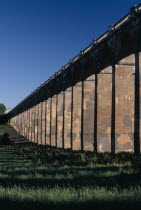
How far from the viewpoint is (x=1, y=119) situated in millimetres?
97438

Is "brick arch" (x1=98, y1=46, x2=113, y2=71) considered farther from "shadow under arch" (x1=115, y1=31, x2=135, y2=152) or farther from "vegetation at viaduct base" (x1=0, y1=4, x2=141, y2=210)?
"shadow under arch" (x1=115, y1=31, x2=135, y2=152)

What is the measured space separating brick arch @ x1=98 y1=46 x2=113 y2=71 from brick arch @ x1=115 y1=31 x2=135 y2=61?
1212 mm

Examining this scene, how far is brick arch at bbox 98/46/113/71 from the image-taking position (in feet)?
64.4

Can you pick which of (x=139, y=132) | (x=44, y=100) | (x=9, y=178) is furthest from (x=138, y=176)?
(x=44, y=100)

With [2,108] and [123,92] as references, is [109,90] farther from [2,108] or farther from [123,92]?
[2,108]

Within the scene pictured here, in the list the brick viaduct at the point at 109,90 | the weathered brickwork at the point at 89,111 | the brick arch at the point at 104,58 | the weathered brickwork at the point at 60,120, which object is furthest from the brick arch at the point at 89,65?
the weathered brickwork at the point at 60,120

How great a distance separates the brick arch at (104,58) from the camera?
19.6 metres

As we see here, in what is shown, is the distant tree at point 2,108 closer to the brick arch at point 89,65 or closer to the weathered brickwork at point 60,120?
the weathered brickwork at point 60,120

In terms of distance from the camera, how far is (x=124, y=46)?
1784 cm

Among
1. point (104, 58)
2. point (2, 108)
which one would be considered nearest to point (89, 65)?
point (104, 58)

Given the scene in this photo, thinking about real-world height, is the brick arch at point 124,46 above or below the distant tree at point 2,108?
below

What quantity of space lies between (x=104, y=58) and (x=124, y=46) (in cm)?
258

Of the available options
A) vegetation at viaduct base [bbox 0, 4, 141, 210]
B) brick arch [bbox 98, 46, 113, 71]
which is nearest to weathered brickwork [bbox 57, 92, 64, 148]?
vegetation at viaduct base [bbox 0, 4, 141, 210]

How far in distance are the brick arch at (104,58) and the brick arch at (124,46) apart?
3.97 ft
